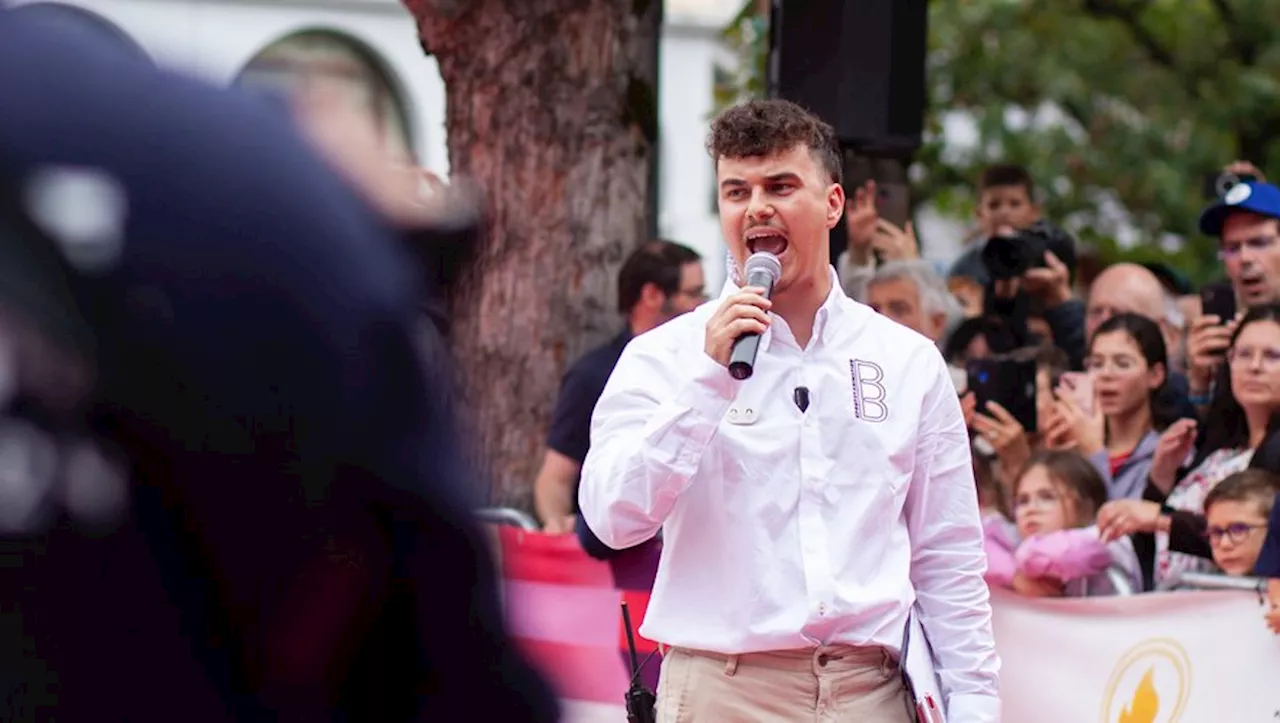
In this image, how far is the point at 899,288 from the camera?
7863 mm

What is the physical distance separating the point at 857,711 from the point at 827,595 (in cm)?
28

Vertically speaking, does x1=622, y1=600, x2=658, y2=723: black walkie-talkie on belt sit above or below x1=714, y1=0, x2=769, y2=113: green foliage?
below

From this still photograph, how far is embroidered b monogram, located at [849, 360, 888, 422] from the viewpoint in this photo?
12.7ft

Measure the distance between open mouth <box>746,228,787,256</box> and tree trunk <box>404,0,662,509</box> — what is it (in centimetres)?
381

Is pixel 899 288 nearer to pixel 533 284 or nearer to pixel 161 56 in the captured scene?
pixel 533 284

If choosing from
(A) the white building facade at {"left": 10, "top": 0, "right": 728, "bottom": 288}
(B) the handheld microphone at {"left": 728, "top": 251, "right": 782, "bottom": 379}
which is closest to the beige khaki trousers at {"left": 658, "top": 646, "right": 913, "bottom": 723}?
(B) the handheld microphone at {"left": 728, "top": 251, "right": 782, "bottom": 379}

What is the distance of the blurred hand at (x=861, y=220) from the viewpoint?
26.3 ft

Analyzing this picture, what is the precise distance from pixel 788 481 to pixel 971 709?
0.62 metres

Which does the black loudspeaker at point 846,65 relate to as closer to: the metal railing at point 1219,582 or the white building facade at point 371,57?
the white building facade at point 371,57

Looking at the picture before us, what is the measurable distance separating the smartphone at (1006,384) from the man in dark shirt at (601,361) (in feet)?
3.57

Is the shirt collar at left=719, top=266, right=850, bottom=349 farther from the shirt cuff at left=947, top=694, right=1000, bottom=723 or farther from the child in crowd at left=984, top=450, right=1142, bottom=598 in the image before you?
the child in crowd at left=984, top=450, right=1142, bottom=598

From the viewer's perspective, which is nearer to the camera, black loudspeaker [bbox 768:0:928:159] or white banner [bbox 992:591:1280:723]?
white banner [bbox 992:591:1280:723]

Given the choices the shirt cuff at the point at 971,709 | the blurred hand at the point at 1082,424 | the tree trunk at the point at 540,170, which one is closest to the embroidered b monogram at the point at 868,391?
the shirt cuff at the point at 971,709

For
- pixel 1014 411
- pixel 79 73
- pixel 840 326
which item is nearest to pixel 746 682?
pixel 840 326
